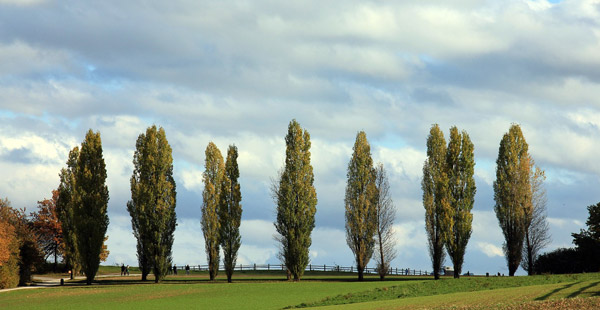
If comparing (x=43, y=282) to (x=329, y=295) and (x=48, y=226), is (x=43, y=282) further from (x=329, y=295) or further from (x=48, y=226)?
(x=329, y=295)

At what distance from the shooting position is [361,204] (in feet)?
233

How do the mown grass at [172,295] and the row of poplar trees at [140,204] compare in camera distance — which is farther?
the row of poplar trees at [140,204]

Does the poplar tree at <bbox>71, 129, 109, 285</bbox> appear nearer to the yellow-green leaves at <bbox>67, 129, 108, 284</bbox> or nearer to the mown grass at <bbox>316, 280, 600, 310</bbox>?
the yellow-green leaves at <bbox>67, 129, 108, 284</bbox>

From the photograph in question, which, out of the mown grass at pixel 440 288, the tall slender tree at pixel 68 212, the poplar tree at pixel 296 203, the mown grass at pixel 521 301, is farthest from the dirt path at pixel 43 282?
the mown grass at pixel 521 301

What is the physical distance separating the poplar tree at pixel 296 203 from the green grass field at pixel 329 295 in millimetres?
6539

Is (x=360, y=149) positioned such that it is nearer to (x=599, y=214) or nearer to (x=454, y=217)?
(x=454, y=217)

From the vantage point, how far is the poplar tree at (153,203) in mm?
69062

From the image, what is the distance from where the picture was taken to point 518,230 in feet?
233

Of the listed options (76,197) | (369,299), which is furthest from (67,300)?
(369,299)

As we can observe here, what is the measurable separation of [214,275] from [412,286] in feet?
94.4

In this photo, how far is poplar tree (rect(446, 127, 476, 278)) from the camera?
224 feet

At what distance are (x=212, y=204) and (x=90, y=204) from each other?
42.4ft

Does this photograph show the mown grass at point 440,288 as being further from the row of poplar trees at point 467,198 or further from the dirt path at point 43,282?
the dirt path at point 43,282

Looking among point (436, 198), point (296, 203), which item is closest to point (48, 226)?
point (296, 203)
